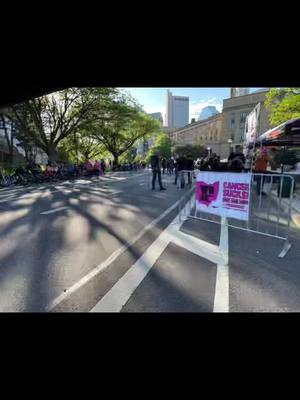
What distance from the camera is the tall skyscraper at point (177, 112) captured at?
155m

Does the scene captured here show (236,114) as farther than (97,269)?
Yes

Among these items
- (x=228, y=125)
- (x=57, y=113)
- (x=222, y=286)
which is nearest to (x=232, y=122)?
(x=228, y=125)

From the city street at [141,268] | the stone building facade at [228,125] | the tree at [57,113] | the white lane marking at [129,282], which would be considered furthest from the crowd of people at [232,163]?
the stone building facade at [228,125]

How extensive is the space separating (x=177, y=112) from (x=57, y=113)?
14661 cm

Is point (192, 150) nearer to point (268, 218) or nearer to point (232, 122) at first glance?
point (232, 122)

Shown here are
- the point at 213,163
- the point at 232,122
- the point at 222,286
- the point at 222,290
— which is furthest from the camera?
the point at 232,122

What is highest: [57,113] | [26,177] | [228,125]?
[228,125]

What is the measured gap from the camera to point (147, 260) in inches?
167

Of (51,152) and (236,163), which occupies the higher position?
(51,152)
